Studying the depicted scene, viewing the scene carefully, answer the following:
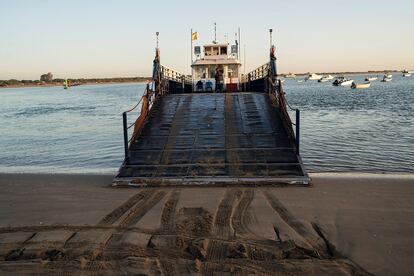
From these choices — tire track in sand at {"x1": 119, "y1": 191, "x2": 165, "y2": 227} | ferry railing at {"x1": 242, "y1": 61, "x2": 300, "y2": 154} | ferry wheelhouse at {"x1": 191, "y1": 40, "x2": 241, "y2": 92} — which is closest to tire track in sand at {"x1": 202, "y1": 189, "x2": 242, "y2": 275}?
tire track in sand at {"x1": 119, "y1": 191, "x2": 165, "y2": 227}

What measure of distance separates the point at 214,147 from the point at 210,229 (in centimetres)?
450

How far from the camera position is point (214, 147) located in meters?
11.0

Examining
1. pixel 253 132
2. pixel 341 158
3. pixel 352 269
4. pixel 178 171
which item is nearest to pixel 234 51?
pixel 341 158

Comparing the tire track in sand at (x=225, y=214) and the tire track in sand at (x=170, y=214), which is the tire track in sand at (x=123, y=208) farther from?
the tire track in sand at (x=225, y=214)

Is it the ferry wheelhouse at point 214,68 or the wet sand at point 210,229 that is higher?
the ferry wheelhouse at point 214,68

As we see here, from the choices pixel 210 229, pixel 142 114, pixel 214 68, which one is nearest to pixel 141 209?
pixel 210 229

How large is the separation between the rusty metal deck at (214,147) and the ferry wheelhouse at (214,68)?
30.1ft

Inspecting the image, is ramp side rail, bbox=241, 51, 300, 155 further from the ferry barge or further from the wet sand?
the wet sand

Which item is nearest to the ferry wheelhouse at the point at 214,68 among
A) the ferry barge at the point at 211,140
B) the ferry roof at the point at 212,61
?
the ferry roof at the point at 212,61

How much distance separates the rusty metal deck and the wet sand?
1.96 ft

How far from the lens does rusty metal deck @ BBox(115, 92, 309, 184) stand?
9680mm

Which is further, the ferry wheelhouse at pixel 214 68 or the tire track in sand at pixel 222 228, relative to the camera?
the ferry wheelhouse at pixel 214 68

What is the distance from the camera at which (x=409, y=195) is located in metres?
8.74

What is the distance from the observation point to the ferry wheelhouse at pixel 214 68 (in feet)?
76.3
